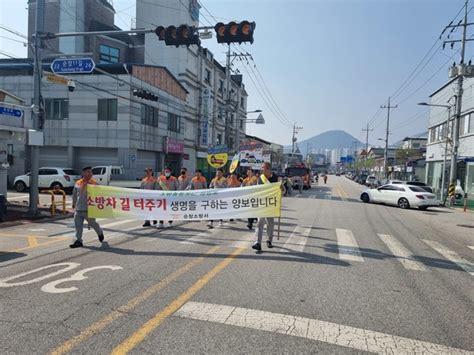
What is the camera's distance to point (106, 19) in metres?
47.1

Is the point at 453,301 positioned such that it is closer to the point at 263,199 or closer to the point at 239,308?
the point at 239,308

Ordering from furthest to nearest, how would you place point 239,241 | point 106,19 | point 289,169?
point 106,19, point 289,169, point 239,241

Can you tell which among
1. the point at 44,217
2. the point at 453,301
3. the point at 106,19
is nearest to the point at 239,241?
the point at 453,301

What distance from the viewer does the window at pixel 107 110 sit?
30781 millimetres

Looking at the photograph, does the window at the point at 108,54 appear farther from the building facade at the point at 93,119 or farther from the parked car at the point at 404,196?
the parked car at the point at 404,196

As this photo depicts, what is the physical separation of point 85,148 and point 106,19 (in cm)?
2368

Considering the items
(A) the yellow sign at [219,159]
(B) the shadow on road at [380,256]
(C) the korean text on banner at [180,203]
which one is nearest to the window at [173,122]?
(A) the yellow sign at [219,159]

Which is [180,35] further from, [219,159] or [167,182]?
[219,159]

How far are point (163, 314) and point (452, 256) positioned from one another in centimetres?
739

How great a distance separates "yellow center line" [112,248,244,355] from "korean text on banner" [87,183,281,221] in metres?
2.47

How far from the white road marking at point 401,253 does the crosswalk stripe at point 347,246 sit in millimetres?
849

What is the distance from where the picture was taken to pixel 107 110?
30.9 metres

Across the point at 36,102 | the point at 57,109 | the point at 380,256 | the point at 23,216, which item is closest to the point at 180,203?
the point at 380,256

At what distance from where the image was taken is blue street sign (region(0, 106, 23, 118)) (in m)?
13.8
